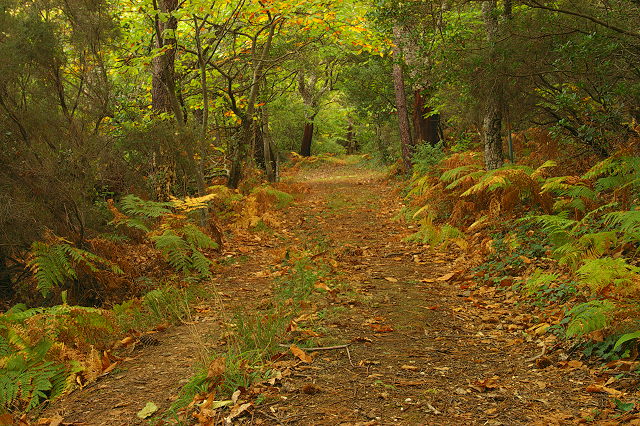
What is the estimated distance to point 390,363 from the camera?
368cm

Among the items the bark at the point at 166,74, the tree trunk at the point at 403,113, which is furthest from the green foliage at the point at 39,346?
the tree trunk at the point at 403,113

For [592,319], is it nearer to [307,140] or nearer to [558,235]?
[558,235]

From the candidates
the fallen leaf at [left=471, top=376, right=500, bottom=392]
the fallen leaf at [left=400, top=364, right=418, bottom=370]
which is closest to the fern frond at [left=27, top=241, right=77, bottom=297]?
the fallen leaf at [left=400, top=364, right=418, bottom=370]

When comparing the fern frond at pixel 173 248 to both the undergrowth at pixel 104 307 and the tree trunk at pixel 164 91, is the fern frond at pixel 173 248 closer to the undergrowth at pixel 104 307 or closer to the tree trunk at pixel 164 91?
the undergrowth at pixel 104 307

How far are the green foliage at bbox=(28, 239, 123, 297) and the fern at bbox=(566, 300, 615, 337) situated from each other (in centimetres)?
460

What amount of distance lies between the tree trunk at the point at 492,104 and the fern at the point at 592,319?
4.89 meters

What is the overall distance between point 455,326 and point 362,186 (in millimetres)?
11654

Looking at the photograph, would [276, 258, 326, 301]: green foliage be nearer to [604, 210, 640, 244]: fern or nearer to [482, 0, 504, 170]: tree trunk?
[604, 210, 640, 244]: fern

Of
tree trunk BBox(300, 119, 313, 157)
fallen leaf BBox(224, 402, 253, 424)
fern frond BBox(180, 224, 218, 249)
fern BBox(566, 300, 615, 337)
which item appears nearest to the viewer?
fallen leaf BBox(224, 402, 253, 424)

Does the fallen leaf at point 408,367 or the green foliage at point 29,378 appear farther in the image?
the fallen leaf at point 408,367

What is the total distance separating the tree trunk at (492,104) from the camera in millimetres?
7625

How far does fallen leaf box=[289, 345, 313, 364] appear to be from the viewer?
3.60 m

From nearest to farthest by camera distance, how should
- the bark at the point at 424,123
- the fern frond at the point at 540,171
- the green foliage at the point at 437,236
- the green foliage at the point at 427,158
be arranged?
the fern frond at the point at 540,171
the green foliage at the point at 437,236
the green foliage at the point at 427,158
the bark at the point at 424,123

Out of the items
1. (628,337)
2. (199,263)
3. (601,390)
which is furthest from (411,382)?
(199,263)
